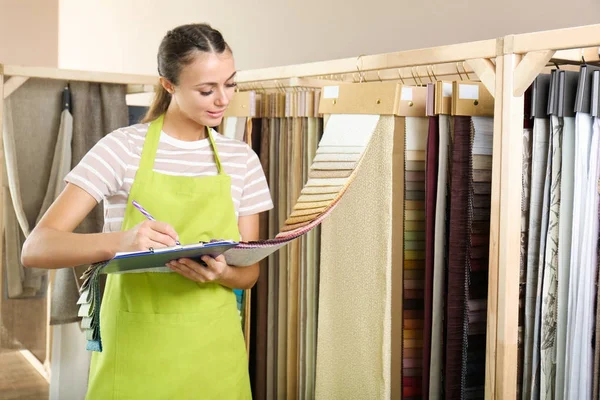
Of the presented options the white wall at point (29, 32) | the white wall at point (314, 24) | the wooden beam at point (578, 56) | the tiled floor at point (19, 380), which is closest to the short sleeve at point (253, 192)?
the wooden beam at point (578, 56)

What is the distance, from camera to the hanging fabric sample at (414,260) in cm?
217

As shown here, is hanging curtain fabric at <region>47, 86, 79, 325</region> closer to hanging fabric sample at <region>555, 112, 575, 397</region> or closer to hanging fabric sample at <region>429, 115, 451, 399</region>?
hanging fabric sample at <region>429, 115, 451, 399</region>

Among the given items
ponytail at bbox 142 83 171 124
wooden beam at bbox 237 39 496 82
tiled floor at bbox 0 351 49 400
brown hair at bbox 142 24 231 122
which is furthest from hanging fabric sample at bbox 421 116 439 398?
tiled floor at bbox 0 351 49 400

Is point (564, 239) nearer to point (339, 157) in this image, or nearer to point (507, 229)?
point (507, 229)

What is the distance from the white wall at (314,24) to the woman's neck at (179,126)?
4.19ft

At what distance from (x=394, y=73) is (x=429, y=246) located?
0.82m

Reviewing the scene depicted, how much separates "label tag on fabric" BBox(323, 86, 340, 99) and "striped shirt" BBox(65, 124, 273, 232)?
31cm

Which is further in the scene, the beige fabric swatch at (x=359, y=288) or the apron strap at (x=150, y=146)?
the beige fabric swatch at (x=359, y=288)

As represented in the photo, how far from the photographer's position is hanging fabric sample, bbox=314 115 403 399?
211 cm

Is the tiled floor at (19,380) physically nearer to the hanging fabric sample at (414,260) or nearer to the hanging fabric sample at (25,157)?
the hanging fabric sample at (25,157)

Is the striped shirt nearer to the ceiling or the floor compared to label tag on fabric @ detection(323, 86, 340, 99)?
nearer to the floor

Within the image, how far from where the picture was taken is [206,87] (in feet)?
6.33

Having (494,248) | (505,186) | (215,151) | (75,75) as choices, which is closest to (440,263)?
(494,248)

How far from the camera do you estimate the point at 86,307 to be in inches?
68.7
